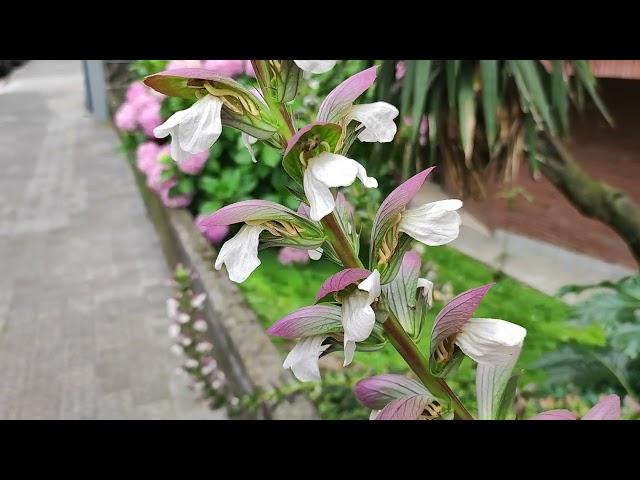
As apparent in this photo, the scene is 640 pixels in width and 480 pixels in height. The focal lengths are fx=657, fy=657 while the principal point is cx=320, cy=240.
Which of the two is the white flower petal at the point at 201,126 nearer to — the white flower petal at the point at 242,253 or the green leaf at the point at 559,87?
the white flower petal at the point at 242,253

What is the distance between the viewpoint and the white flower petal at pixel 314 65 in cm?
30

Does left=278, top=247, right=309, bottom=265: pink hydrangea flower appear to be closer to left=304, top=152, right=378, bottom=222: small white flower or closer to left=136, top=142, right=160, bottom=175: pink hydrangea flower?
left=136, top=142, right=160, bottom=175: pink hydrangea flower

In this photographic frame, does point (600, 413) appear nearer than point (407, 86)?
Yes

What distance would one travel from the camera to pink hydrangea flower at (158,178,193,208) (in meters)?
4.58

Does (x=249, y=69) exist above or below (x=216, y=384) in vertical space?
above

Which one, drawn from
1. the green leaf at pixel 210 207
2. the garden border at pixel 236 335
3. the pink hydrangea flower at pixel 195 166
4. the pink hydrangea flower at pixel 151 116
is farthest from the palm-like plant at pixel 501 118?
the pink hydrangea flower at pixel 151 116

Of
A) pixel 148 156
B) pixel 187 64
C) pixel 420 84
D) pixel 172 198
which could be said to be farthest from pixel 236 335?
pixel 148 156

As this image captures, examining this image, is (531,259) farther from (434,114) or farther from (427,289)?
(427,289)

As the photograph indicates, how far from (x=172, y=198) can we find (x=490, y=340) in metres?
4.44

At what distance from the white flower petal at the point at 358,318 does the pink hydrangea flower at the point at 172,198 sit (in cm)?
438

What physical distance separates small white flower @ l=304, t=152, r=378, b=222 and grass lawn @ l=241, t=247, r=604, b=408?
7.79 ft

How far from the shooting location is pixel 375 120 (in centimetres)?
33

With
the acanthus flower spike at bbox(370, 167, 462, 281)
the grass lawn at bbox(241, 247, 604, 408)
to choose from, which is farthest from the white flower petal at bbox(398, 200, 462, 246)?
the grass lawn at bbox(241, 247, 604, 408)

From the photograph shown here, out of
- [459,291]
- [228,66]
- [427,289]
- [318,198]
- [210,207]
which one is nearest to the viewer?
[318,198]
